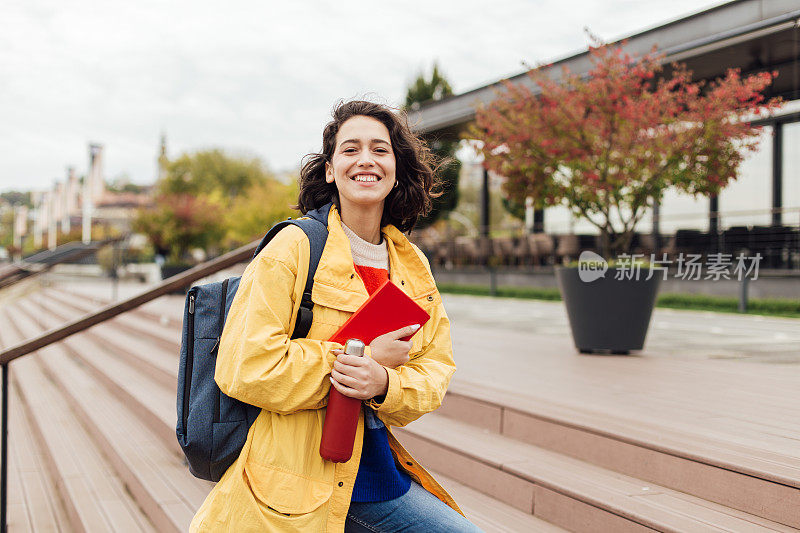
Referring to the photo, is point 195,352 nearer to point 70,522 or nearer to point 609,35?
point 70,522

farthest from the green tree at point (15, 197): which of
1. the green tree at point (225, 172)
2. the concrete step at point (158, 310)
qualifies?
the concrete step at point (158, 310)

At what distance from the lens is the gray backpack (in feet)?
4.32

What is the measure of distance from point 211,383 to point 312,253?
1.19 feet

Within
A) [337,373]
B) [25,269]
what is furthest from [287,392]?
[25,269]

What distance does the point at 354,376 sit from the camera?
49.7 inches

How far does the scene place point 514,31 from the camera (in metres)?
11.1

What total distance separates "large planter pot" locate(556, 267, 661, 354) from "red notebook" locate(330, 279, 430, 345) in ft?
12.6

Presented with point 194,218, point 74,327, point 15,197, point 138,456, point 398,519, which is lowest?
point 138,456

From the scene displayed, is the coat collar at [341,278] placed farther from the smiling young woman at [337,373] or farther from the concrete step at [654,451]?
the concrete step at [654,451]

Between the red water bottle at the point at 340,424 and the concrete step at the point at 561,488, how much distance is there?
1.28 meters

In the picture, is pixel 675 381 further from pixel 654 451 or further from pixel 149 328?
pixel 149 328

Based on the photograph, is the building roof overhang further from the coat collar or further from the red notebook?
the red notebook

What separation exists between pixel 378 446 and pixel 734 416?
234 centimetres

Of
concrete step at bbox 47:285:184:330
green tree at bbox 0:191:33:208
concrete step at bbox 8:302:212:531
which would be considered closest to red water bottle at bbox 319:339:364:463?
concrete step at bbox 8:302:212:531
